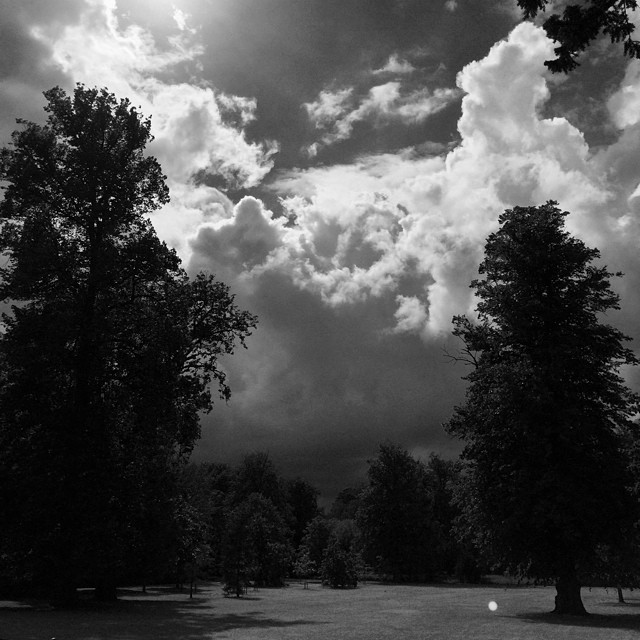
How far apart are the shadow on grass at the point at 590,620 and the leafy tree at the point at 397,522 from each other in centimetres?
5717

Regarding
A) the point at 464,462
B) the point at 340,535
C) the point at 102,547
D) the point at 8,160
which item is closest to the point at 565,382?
the point at 464,462

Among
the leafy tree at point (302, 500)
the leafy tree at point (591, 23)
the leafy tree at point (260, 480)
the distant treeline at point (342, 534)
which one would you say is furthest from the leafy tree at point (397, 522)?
the leafy tree at point (591, 23)

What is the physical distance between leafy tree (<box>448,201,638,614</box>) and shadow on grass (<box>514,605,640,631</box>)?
4.78 feet

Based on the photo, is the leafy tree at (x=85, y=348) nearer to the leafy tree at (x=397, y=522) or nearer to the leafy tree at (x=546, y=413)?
the leafy tree at (x=546, y=413)

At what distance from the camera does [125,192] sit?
29.3 meters

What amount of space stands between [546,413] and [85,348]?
20.9 meters

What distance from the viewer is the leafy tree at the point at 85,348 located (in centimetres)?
2514

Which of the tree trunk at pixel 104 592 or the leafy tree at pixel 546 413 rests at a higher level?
the leafy tree at pixel 546 413

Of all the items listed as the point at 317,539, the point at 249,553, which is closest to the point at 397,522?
the point at 317,539

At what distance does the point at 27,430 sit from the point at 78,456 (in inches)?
132

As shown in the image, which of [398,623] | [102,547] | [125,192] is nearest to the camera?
[398,623]

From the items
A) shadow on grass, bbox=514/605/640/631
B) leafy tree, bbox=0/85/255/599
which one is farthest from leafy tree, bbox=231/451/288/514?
shadow on grass, bbox=514/605/640/631

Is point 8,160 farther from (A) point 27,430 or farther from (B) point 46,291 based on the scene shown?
(A) point 27,430

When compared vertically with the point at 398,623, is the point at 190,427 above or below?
above
